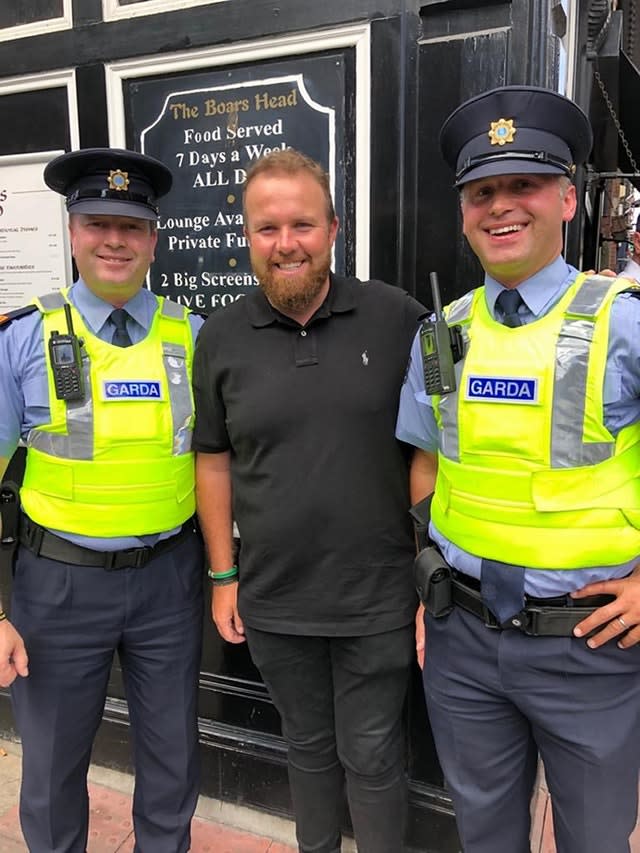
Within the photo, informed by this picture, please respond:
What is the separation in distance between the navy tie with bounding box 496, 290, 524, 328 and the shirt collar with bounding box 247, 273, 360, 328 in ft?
1.43

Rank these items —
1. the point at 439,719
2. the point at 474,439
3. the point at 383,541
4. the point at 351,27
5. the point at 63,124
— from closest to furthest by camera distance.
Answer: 1. the point at 474,439
2. the point at 439,719
3. the point at 383,541
4. the point at 351,27
5. the point at 63,124

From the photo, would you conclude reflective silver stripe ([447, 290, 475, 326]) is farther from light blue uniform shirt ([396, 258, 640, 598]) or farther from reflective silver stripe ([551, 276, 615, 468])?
reflective silver stripe ([551, 276, 615, 468])

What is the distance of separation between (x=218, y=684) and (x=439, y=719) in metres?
1.21

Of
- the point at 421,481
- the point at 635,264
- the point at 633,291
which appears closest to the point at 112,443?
the point at 421,481

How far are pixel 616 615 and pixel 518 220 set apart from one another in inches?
34.6

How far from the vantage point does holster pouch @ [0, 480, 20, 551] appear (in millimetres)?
2016

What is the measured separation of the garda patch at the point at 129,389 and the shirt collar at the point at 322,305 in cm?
34

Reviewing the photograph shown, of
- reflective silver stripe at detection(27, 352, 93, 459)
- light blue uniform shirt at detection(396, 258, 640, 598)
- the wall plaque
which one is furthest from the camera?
the wall plaque

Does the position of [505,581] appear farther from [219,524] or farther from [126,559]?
[126,559]

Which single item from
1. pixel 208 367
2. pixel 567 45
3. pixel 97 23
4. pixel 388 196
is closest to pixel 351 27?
pixel 388 196

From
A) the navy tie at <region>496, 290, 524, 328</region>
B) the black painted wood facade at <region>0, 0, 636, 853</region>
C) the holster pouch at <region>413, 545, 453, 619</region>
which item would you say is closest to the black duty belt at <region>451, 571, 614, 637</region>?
the holster pouch at <region>413, 545, 453, 619</region>

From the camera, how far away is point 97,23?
2.50 metres

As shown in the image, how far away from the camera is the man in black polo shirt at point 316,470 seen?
1822mm

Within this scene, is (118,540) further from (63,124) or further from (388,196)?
(63,124)
